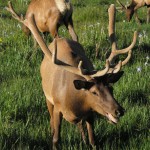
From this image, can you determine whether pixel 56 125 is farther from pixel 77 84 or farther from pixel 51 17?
pixel 51 17

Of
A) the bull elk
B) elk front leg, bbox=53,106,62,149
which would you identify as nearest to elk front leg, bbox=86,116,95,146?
elk front leg, bbox=53,106,62,149

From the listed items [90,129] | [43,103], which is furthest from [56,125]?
[43,103]

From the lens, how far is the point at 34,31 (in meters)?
4.43

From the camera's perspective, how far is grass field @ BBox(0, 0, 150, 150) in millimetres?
4414

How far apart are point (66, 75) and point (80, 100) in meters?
0.40

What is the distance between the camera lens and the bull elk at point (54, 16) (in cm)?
820

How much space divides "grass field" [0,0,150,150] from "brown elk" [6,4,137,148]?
17 centimetres

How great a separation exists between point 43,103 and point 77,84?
5.00 ft

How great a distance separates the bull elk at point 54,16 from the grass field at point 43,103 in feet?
1.27

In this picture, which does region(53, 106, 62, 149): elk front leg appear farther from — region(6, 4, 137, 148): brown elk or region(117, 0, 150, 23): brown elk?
region(117, 0, 150, 23): brown elk

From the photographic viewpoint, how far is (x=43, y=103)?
17.6 ft

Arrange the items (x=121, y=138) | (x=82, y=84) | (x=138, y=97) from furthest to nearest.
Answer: (x=138, y=97)
(x=121, y=138)
(x=82, y=84)

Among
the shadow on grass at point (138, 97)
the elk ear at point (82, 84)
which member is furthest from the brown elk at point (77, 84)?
the shadow on grass at point (138, 97)

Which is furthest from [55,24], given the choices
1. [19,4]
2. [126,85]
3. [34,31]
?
[19,4]
